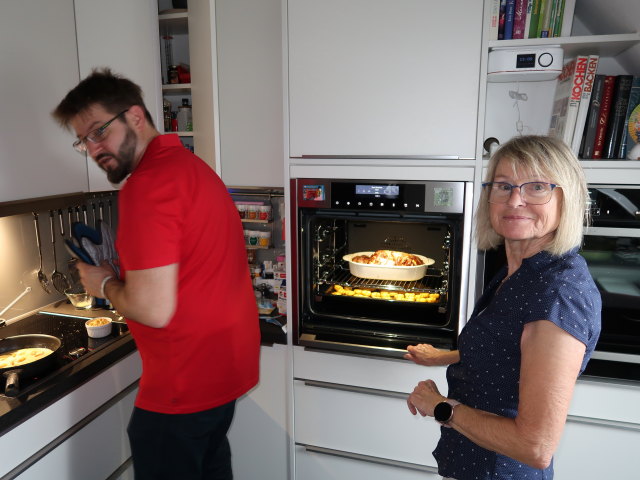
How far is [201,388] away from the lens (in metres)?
1.35

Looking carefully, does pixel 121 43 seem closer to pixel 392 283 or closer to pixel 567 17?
pixel 392 283

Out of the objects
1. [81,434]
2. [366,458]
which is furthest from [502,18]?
[81,434]

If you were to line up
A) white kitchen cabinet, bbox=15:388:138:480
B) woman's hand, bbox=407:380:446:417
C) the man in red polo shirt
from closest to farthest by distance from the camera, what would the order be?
woman's hand, bbox=407:380:446:417, the man in red polo shirt, white kitchen cabinet, bbox=15:388:138:480

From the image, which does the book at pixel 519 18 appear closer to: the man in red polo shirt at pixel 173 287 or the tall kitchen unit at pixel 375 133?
the tall kitchen unit at pixel 375 133

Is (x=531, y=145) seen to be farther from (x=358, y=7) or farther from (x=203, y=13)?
(x=203, y=13)

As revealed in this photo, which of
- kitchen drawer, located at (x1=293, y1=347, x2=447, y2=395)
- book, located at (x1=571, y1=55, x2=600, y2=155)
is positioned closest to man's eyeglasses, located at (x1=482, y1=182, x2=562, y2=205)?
book, located at (x1=571, y1=55, x2=600, y2=155)

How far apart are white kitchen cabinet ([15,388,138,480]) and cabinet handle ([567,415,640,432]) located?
5.24 feet

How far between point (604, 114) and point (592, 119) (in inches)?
1.5

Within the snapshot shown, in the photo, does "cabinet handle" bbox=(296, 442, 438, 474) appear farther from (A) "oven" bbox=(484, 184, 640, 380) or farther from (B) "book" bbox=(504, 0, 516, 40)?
(B) "book" bbox=(504, 0, 516, 40)

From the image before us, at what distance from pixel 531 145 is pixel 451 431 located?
68cm

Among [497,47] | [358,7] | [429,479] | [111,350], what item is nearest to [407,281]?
[429,479]

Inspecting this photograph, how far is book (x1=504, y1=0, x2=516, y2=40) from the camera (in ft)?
5.20

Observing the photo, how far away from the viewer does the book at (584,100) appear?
1542 millimetres

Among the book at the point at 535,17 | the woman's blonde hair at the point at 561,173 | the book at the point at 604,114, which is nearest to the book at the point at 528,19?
the book at the point at 535,17
